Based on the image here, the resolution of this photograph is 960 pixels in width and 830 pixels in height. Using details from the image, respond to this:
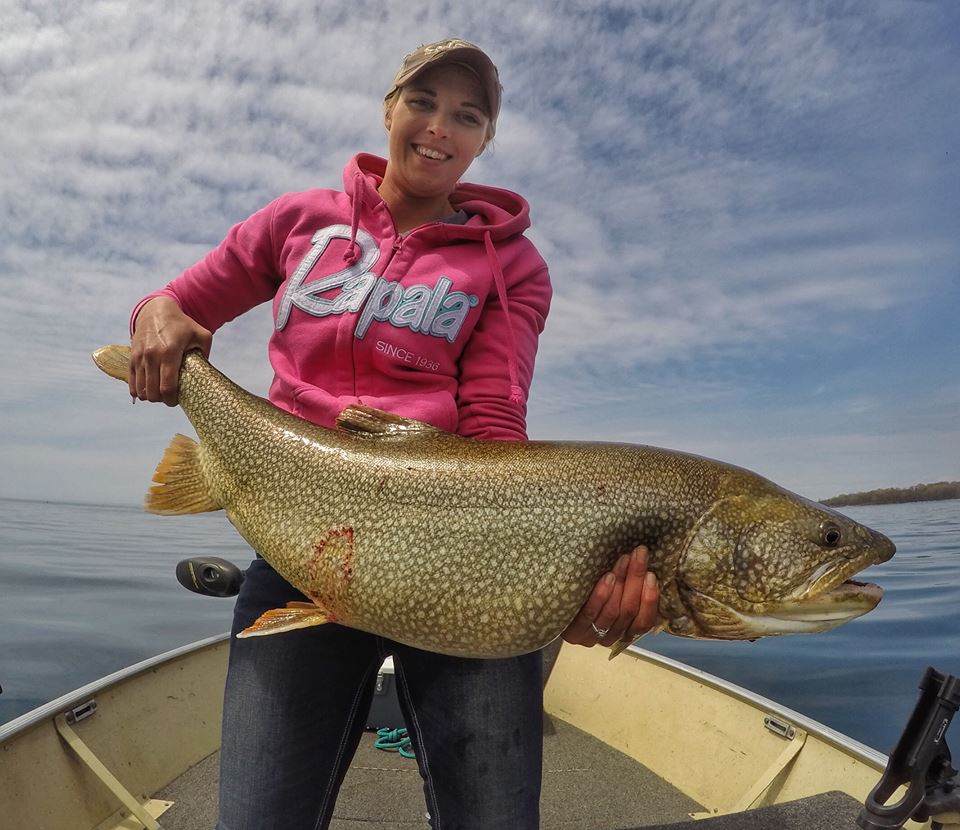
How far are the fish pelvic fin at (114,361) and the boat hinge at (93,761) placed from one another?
8.19ft

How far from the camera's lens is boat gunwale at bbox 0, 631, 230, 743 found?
3.47m

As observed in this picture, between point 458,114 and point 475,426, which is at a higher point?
point 458,114

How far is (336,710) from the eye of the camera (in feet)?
7.13

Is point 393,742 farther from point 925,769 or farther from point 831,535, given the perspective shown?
point 831,535

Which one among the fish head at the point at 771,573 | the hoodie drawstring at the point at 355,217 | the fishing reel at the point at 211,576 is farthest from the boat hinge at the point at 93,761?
the fish head at the point at 771,573

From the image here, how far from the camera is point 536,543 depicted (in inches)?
78.3

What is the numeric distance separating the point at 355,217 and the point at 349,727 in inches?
76.4

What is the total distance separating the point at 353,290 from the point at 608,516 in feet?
4.16

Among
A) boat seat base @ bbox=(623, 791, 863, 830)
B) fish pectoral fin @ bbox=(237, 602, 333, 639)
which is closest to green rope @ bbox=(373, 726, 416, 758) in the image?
boat seat base @ bbox=(623, 791, 863, 830)

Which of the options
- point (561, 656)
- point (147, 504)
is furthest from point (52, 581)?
point (147, 504)

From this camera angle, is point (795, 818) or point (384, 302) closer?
point (384, 302)

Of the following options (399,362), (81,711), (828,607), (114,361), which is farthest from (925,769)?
(81,711)

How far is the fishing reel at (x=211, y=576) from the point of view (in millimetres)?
3119

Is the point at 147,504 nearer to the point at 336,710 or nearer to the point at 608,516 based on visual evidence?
the point at 336,710
